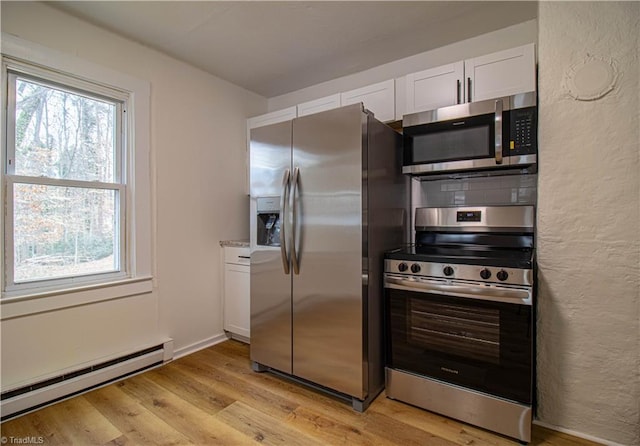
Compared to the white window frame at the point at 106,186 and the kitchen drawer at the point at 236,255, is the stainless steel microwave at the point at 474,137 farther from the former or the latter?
the white window frame at the point at 106,186

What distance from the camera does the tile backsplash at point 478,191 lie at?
214cm

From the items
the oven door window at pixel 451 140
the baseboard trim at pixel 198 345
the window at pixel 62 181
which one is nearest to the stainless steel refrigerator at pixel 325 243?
the oven door window at pixel 451 140

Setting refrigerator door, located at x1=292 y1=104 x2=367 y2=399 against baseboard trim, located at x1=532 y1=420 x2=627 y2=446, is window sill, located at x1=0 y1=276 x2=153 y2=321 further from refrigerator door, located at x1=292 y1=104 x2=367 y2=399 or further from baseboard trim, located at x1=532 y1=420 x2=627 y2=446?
baseboard trim, located at x1=532 y1=420 x2=627 y2=446

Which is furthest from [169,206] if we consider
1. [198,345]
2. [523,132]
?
[523,132]

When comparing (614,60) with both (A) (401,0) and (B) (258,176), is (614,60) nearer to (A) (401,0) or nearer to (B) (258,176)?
(A) (401,0)

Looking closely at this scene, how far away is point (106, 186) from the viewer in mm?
2283

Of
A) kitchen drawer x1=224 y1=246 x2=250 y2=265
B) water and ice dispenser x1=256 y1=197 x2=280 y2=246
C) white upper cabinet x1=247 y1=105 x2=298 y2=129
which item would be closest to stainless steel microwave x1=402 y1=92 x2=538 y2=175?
water and ice dispenser x1=256 y1=197 x2=280 y2=246

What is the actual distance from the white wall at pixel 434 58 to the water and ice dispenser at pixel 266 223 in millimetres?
1308

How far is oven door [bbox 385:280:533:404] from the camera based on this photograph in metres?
1.58

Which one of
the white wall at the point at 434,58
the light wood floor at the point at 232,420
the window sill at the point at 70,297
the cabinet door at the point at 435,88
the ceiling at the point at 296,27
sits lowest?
the light wood floor at the point at 232,420

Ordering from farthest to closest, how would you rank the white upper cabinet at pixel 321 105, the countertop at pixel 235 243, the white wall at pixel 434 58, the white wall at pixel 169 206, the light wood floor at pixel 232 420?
the countertop at pixel 235 243
the white upper cabinet at pixel 321 105
the white wall at pixel 434 58
the white wall at pixel 169 206
the light wood floor at pixel 232 420

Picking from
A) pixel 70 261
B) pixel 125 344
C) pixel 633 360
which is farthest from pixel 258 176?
pixel 633 360

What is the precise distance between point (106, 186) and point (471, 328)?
257 centimetres

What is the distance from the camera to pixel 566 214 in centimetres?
165
